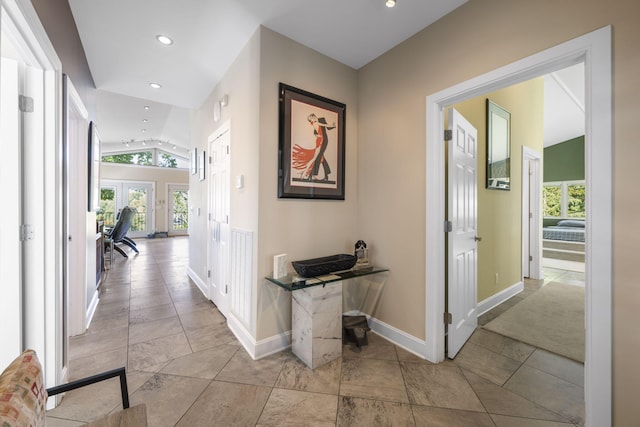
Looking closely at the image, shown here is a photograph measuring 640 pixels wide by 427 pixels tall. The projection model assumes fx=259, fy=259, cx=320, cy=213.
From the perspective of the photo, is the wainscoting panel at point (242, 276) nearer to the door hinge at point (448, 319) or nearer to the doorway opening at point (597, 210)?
the door hinge at point (448, 319)

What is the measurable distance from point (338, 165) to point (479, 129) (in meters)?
1.67

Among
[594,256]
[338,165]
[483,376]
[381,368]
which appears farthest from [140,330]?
[594,256]

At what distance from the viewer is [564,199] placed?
299 inches

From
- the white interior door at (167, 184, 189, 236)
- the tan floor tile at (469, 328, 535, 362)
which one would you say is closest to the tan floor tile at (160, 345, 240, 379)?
the tan floor tile at (469, 328, 535, 362)

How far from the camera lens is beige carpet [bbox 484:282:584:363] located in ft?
7.45

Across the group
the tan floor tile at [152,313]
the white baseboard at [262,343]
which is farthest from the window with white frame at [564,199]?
the tan floor tile at [152,313]

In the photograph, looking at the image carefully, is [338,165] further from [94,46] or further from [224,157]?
[94,46]

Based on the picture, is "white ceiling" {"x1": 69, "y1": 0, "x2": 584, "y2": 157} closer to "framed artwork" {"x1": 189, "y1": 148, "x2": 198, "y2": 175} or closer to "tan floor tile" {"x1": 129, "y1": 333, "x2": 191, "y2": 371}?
"framed artwork" {"x1": 189, "y1": 148, "x2": 198, "y2": 175}

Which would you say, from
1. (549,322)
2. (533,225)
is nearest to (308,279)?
(549,322)

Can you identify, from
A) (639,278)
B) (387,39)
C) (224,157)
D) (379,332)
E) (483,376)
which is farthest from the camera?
(224,157)

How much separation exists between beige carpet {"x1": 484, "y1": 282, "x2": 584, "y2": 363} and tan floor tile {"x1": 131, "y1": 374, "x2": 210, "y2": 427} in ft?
8.76

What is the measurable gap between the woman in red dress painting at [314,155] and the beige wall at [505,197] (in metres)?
1.37

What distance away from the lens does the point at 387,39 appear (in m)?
2.20

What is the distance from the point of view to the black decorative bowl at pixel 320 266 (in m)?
1.97
